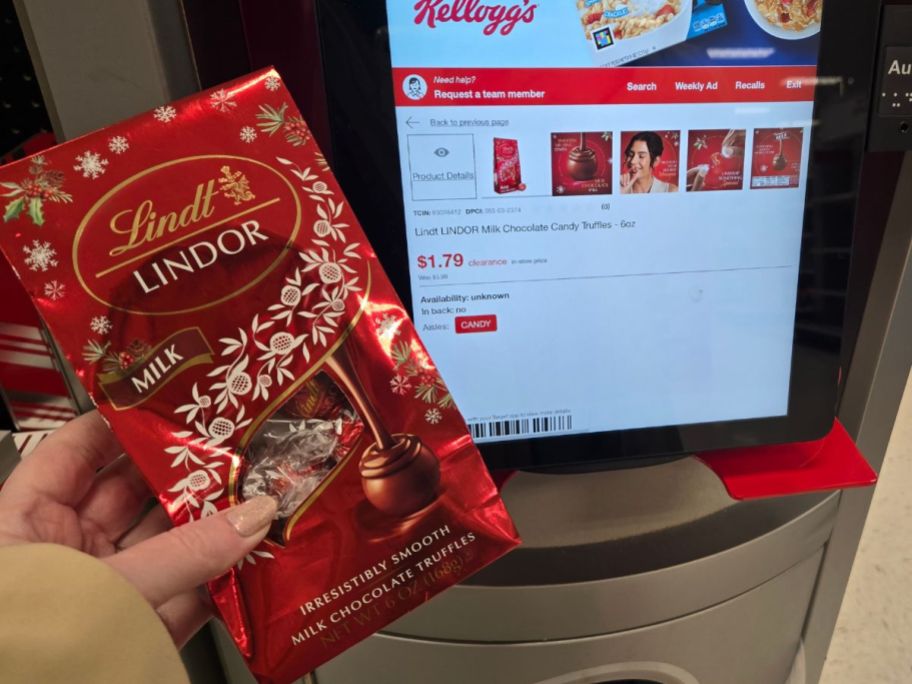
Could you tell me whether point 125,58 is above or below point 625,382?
above

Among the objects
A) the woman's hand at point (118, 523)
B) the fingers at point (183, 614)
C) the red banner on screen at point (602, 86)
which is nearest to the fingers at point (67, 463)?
the woman's hand at point (118, 523)

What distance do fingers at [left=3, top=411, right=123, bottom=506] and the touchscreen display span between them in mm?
253

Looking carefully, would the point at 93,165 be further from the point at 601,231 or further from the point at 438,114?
the point at 601,231

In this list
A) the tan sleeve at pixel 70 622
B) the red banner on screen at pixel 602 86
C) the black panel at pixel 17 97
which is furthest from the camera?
the black panel at pixel 17 97

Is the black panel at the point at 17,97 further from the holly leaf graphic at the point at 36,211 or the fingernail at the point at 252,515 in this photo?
the fingernail at the point at 252,515

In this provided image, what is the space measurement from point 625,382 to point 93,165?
1.36 feet

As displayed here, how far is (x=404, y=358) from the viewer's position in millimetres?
465

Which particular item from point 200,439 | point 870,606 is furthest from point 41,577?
point 870,606

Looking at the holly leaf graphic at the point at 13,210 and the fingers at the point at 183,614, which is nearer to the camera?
the holly leaf graphic at the point at 13,210

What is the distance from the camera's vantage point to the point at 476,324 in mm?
547

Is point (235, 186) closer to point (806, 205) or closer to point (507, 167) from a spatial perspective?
point (507, 167)

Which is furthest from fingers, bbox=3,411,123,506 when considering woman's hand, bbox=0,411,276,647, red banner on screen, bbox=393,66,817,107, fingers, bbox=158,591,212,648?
red banner on screen, bbox=393,66,817,107

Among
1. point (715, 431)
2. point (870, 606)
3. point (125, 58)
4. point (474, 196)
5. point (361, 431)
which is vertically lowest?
point (870, 606)

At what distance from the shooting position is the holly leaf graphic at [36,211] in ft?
1.33
